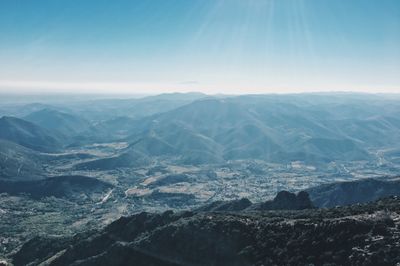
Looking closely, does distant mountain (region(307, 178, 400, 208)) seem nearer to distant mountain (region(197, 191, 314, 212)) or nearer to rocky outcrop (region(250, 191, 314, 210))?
distant mountain (region(197, 191, 314, 212))

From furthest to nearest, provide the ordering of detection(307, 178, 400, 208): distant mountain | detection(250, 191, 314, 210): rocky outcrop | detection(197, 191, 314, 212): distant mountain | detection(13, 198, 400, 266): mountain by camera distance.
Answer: detection(307, 178, 400, 208): distant mountain, detection(250, 191, 314, 210): rocky outcrop, detection(197, 191, 314, 212): distant mountain, detection(13, 198, 400, 266): mountain

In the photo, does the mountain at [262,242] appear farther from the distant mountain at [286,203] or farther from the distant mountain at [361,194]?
the distant mountain at [361,194]

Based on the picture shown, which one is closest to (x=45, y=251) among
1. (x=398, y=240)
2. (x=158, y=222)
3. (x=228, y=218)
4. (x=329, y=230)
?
(x=158, y=222)

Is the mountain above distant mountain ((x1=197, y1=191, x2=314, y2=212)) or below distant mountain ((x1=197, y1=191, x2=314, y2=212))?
above

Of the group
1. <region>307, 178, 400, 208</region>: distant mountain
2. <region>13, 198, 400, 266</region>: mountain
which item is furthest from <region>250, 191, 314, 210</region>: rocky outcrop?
<region>307, 178, 400, 208</region>: distant mountain

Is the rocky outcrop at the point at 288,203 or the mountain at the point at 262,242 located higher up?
the mountain at the point at 262,242

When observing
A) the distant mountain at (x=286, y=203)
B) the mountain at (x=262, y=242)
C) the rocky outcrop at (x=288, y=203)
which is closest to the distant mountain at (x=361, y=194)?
the distant mountain at (x=286, y=203)

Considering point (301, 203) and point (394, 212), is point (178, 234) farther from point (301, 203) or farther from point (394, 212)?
point (301, 203)

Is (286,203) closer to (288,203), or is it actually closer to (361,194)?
(288,203)
